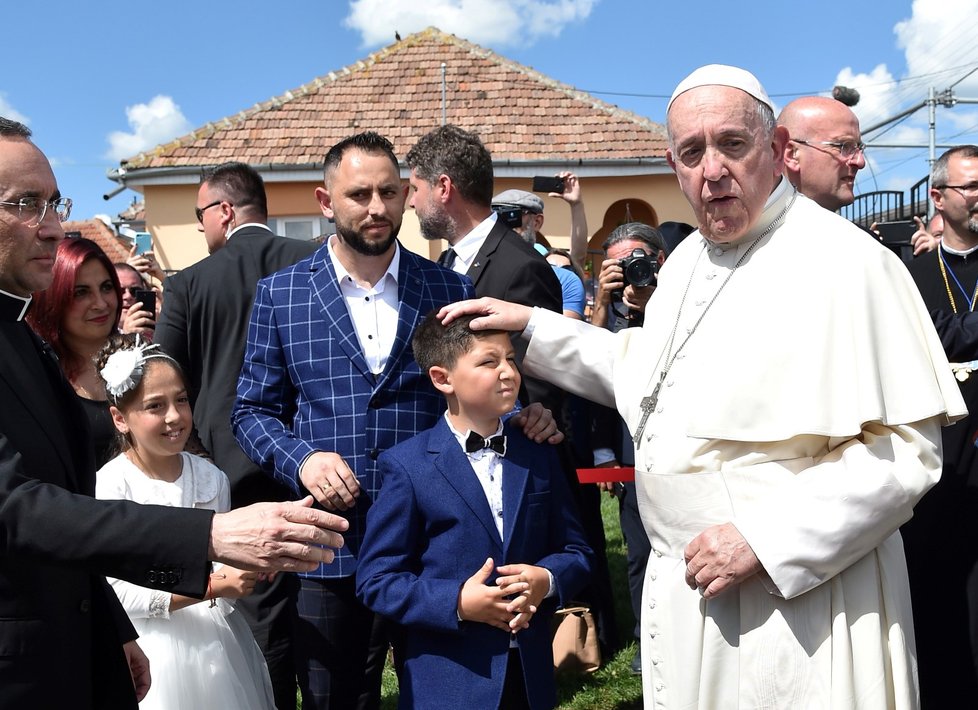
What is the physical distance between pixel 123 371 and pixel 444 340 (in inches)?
56.2

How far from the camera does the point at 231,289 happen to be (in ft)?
14.8

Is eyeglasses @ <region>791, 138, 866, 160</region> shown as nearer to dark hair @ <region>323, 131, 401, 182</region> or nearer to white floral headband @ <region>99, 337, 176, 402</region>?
dark hair @ <region>323, 131, 401, 182</region>

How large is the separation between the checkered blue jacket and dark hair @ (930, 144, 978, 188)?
2608 mm

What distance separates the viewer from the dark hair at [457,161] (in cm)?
433

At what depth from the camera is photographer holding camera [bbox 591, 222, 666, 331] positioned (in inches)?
159

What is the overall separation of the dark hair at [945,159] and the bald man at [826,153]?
95 cm

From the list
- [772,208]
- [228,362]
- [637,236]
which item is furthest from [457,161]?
[772,208]

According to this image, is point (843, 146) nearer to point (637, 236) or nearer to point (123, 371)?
→ point (637, 236)

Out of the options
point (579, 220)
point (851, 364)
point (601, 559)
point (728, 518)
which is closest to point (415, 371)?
point (728, 518)

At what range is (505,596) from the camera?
9.25 ft

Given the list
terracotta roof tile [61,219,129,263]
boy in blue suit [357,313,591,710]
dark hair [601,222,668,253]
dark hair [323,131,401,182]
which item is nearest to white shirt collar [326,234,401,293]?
dark hair [323,131,401,182]

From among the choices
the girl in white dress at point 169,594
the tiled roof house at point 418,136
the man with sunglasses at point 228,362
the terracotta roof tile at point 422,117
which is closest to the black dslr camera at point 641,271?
the man with sunglasses at point 228,362

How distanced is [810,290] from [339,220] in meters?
1.69

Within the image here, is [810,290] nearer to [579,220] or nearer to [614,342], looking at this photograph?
[614,342]
